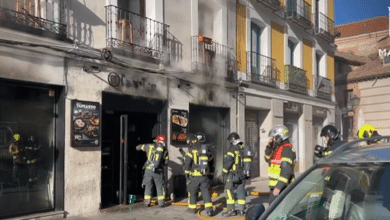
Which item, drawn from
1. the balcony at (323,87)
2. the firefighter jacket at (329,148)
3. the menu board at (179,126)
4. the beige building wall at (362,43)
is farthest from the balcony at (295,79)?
the beige building wall at (362,43)

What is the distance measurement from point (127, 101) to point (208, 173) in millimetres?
2583

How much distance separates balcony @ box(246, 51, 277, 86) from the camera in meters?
14.3

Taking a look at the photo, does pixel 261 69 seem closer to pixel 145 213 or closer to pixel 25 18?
pixel 145 213

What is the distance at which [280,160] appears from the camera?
6.89 metres

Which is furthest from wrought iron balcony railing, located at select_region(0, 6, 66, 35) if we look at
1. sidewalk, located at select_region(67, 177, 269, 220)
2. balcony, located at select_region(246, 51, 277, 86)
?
balcony, located at select_region(246, 51, 277, 86)

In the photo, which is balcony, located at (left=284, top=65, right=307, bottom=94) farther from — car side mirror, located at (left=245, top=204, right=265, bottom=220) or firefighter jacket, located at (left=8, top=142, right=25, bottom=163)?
car side mirror, located at (left=245, top=204, right=265, bottom=220)

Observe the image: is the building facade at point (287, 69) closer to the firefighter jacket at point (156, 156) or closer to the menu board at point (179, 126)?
the menu board at point (179, 126)

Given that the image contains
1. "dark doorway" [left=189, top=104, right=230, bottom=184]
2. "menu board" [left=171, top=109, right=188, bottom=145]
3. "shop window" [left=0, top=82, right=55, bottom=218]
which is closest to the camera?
"shop window" [left=0, top=82, right=55, bottom=218]

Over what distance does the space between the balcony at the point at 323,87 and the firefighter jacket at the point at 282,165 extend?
43.6 ft

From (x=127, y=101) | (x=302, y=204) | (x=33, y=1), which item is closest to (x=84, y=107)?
(x=127, y=101)

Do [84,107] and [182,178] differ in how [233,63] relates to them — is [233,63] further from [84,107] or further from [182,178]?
[84,107]

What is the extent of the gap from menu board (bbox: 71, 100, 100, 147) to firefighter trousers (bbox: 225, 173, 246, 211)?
2.88 metres

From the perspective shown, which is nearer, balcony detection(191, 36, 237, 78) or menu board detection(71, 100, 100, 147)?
menu board detection(71, 100, 100, 147)

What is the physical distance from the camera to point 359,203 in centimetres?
308
